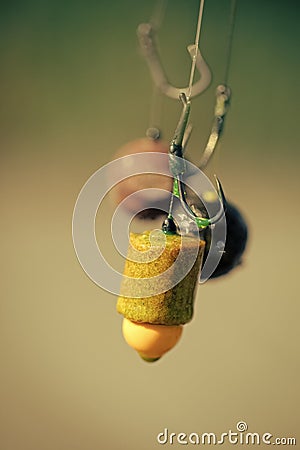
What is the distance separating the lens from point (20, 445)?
1.20 meters

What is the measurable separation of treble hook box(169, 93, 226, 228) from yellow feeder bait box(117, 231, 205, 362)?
0.9 inches

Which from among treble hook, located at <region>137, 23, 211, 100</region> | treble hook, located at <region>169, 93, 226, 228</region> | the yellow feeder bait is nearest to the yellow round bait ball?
the yellow feeder bait

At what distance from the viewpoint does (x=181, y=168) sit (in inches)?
20.0

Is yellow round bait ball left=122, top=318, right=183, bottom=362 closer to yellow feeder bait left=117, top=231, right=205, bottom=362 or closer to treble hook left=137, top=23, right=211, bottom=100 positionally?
yellow feeder bait left=117, top=231, right=205, bottom=362

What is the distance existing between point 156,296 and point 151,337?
4cm

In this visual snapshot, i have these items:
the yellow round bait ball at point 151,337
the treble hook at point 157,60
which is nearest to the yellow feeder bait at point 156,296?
the yellow round bait ball at point 151,337

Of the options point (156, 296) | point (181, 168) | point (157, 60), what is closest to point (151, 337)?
point (156, 296)

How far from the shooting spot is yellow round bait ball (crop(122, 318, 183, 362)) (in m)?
0.54

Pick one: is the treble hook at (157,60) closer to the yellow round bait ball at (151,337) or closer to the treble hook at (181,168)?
the treble hook at (181,168)

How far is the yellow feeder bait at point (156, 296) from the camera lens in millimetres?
529

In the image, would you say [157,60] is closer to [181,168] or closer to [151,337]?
[181,168]

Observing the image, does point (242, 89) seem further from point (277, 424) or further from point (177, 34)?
point (277, 424)

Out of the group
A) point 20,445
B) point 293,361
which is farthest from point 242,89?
point 20,445

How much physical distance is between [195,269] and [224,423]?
0.69m
